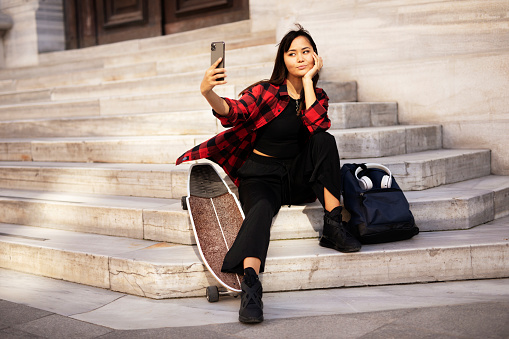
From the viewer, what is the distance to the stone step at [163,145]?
5227mm

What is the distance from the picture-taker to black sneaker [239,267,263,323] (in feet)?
11.0

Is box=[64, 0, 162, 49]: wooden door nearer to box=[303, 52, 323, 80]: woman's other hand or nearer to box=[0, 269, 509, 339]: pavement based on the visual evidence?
box=[303, 52, 323, 80]: woman's other hand

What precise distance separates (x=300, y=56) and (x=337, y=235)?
1217mm

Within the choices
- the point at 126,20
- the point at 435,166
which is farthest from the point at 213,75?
the point at 126,20

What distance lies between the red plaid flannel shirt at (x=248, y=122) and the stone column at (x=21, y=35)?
22.3 feet

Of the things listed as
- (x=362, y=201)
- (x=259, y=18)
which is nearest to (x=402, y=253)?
(x=362, y=201)

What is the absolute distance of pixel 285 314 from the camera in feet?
11.5

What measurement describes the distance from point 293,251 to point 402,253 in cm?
69

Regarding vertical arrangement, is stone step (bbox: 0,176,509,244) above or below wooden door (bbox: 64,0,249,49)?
A: below

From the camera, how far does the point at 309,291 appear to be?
3.91m

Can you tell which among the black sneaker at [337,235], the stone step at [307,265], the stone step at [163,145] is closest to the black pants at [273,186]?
the black sneaker at [337,235]

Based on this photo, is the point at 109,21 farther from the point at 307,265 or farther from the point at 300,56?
the point at 307,265

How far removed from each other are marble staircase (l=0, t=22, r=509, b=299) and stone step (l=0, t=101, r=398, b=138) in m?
0.01

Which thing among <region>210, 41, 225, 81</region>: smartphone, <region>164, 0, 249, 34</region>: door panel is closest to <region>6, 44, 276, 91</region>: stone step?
<region>164, 0, 249, 34</region>: door panel
